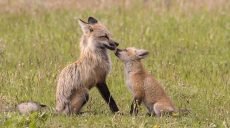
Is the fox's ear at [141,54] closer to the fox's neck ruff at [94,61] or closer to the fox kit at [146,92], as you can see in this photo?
the fox kit at [146,92]

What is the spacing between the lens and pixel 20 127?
30.7 feet

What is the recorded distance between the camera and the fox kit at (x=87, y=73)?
10.5m

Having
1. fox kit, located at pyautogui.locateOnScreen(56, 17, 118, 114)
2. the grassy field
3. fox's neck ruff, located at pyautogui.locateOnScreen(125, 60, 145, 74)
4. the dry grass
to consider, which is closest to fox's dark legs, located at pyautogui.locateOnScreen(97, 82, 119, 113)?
fox kit, located at pyautogui.locateOnScreen(56, 17, 118, 114)

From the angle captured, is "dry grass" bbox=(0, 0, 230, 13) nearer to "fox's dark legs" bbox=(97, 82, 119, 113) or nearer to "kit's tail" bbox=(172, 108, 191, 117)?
"kit's tail" bbox=(172, 108, 191, 117)

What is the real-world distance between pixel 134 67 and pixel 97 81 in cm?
69

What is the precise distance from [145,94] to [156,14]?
24.4ft

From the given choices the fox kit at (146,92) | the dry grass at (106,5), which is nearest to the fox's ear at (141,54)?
the fox kit at (146,92)

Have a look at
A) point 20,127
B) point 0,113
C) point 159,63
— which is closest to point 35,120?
point 20,127

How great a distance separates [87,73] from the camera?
10.6 metres

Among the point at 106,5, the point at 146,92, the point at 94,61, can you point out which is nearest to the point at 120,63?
the point at 94,61

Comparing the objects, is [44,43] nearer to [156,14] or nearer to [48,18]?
[48,18]

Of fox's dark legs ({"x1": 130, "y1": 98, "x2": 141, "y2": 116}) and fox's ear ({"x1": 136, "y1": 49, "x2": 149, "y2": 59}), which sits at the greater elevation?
fox's ear ({"x1": 136, "y1": 49, "x2": 149, "y2": 59})

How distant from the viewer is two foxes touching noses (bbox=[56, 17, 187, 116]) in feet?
34.5

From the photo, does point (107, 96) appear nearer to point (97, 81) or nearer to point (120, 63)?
point (97, 81)
